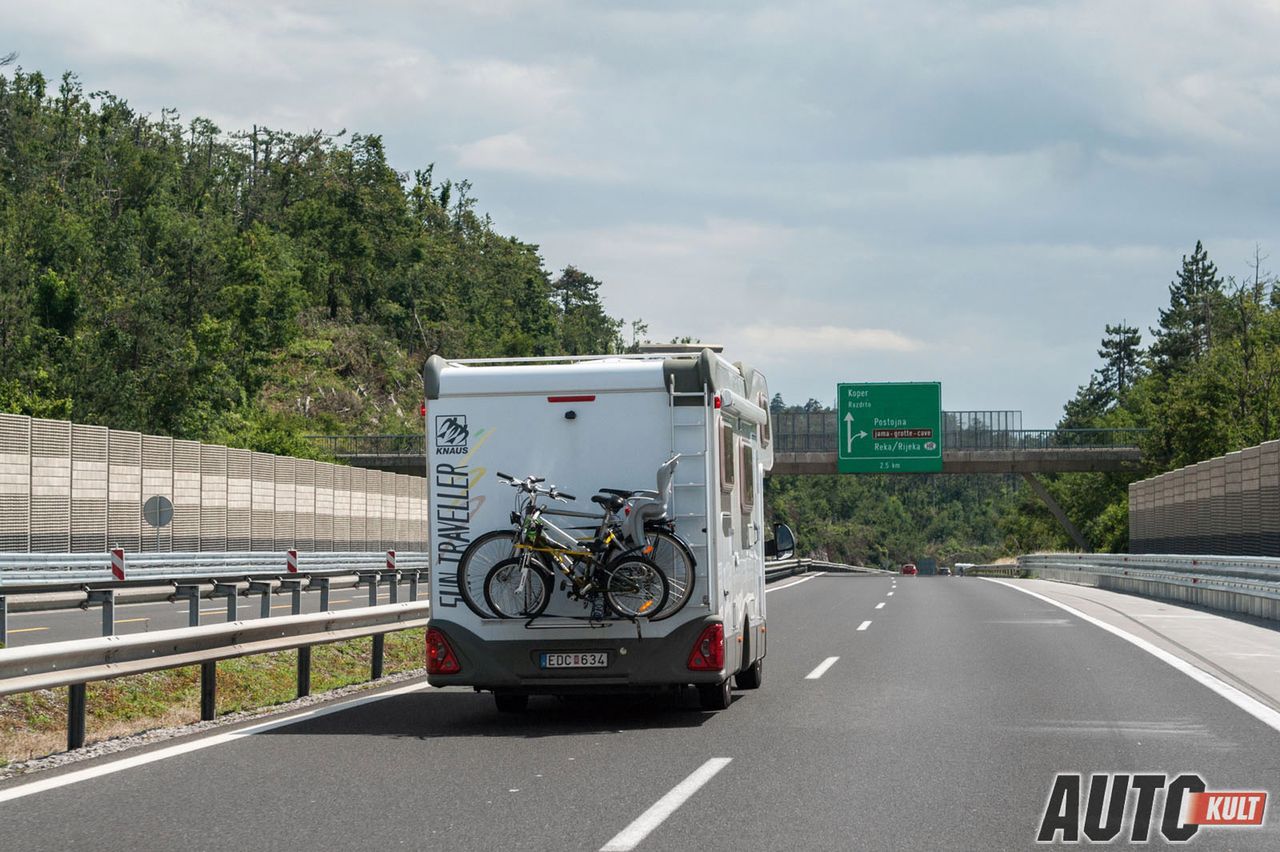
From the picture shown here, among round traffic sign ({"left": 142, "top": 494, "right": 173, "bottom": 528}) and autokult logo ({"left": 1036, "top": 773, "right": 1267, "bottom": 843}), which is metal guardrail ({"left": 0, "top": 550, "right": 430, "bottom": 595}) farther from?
autokult logo ({"left": 1036, "top": 773, "right": 1267, "bottom": 843})

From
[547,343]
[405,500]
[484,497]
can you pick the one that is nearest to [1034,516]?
[547,343]

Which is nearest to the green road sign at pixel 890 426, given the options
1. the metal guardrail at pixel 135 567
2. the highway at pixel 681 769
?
the metal guardrail at pixel 135 567

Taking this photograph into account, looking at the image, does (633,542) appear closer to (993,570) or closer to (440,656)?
(440,656)

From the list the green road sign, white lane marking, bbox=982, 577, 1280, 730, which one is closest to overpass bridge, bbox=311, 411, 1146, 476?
the green road sign

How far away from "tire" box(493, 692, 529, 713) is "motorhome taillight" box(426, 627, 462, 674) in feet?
2.97

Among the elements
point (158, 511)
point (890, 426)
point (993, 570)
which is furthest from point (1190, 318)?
point (158, 511)

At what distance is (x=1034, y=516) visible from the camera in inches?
5709

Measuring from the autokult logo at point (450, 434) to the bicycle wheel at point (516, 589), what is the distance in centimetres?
103

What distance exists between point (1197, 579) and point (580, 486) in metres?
19.9

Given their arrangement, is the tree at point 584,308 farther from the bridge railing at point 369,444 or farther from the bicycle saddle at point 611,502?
the bicycle saddle at point 611,502

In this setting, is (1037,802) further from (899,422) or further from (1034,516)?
(1034,516)

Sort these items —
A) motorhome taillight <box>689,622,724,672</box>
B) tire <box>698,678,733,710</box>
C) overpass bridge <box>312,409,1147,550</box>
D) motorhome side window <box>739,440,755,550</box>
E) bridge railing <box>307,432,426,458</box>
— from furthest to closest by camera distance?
bridge railing <box>307,432,426,458</box> < overpass bridge <box>312,409,1147,550</box> < motorhome side window <box>739,440,755,550</box> < tire <box>698,678,733,710</box> < motorhome taillight <box>689,622,724,672</box>

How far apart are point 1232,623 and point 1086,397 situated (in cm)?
15540

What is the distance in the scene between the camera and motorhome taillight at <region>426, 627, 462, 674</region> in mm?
11484
